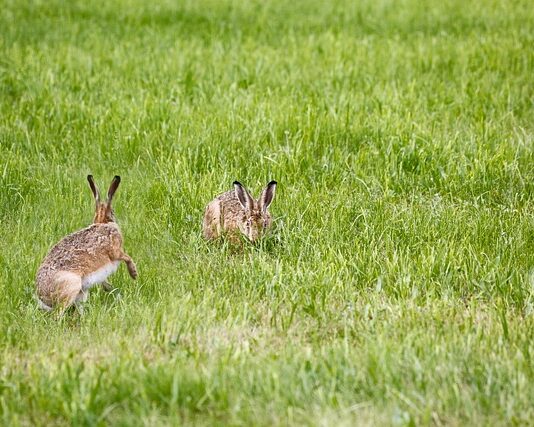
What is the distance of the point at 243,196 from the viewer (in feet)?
21.8

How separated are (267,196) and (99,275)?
145cm

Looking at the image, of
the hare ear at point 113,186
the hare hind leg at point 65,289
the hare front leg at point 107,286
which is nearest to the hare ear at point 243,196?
the hare ear at point 113,186

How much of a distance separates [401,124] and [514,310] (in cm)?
358

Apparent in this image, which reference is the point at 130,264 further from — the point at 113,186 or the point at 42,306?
the point at 42,306

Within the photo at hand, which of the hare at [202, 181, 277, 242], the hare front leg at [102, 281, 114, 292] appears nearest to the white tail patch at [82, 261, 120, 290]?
the hare front leg at [102, 281, 114, 292]

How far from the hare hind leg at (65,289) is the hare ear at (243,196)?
59.2 inches

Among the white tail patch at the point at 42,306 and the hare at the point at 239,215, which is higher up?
the hare at the point at 239,215

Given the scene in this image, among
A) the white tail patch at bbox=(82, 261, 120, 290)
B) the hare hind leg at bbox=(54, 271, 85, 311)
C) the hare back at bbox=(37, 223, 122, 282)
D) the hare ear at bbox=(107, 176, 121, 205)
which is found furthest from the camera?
the hare ear at bbox=(107, 176, 121, 205)

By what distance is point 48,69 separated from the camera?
34.9ft

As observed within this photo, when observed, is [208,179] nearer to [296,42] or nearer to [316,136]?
[316,136]

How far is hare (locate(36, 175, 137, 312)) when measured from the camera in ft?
18.1

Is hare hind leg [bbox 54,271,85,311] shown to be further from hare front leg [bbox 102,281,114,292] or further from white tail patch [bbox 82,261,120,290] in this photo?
hare front leg [bbox 102,281,114,292]

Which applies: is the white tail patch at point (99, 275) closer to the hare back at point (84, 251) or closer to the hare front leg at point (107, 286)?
the hare back at point (84, 251)

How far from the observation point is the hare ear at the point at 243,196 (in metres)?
6.60
